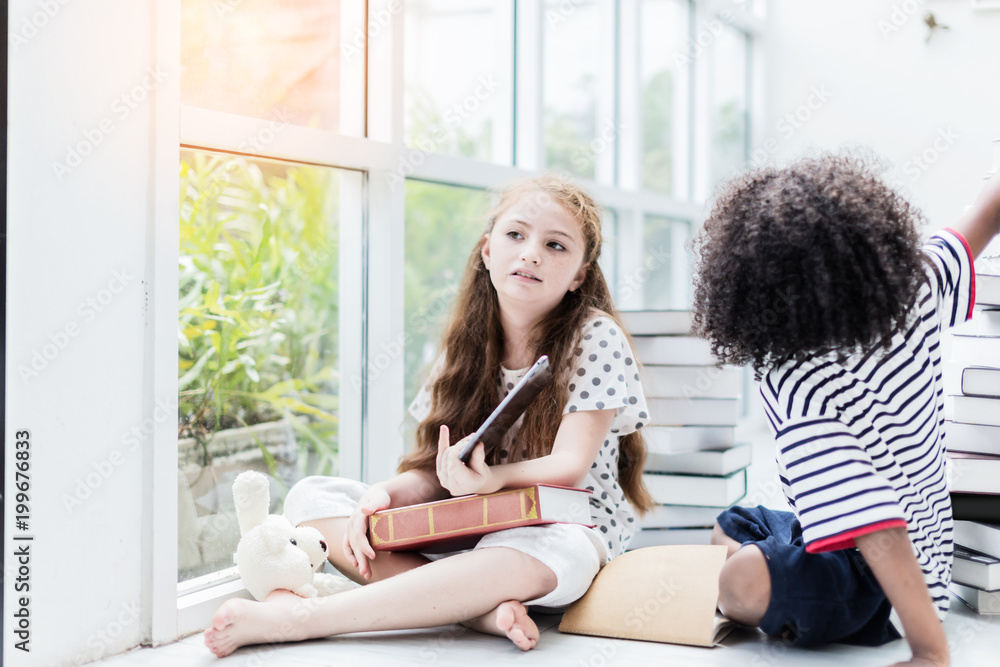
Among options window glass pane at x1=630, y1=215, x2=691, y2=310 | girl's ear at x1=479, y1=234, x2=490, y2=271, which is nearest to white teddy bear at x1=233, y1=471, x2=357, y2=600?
girl's ear at x1=479, y1=234, x2=490, y2=271

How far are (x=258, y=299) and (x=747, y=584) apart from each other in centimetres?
81

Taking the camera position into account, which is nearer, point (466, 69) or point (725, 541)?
point (725, 541)

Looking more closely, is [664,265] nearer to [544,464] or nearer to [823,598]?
[544,464]

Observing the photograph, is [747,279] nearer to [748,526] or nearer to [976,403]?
[748,526]

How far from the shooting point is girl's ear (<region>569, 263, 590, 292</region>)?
1.22 meters

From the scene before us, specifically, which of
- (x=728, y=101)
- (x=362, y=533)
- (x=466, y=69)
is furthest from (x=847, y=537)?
(x=728, y=101)

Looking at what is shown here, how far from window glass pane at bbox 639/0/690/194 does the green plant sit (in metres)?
1.28

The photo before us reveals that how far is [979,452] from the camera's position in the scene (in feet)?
3.70

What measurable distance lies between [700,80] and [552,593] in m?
2.09

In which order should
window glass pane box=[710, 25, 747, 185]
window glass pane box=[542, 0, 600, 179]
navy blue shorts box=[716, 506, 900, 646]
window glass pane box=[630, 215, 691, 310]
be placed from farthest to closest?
window glass pane box=[710, 25, 747, 185]
window glass pane box=[630, 215, 691, 310]
window glass pane box=[542, 0, 600, 179]
navy blue shorts box=[716, 506, 900, 646]

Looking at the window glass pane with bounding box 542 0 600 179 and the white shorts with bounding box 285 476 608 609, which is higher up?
the window glass pane with bounding box 542 0 600 179

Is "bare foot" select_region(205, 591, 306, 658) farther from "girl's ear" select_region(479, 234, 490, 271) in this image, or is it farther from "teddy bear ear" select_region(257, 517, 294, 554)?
"girl's ear" select_region(479, 234, 490, 271)

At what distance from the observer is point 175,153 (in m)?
0.99

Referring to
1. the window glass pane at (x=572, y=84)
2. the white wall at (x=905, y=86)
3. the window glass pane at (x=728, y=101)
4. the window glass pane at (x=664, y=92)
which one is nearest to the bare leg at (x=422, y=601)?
the window glass pane at (x=572, y=84)
